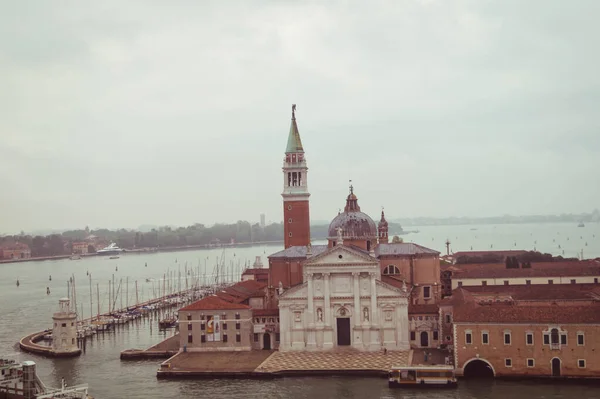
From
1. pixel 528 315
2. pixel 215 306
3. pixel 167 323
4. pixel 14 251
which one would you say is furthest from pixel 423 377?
pixel 14 251

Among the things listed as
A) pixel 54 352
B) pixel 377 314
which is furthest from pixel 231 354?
pixel 54 352

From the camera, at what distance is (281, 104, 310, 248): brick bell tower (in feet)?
196

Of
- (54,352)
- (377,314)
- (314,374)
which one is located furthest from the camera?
(54,352)

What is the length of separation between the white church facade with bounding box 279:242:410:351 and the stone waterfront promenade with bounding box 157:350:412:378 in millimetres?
858

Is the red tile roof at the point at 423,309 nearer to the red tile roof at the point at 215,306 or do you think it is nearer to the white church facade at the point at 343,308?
the white church facade at the point at 343,308

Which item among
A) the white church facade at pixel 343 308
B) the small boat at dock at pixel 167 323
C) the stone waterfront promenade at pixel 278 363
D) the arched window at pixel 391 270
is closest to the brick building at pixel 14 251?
the small boat at dock at pixel 167 323

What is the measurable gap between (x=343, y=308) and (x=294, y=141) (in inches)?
799

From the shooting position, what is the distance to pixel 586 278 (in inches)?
2308

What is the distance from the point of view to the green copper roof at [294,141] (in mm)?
60656

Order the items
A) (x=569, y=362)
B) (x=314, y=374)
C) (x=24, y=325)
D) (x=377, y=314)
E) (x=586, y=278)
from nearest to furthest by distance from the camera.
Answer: (x=569, y=362) → (x=314, y=374) → (x=377, y=314) → (x=586, y=278) → (x=24, y=325)

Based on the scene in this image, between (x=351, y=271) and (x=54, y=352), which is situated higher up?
(x=351, y=271)

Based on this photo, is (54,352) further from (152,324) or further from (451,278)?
(451,278)

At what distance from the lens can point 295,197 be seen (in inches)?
2359

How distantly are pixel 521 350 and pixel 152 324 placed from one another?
3590 cm
